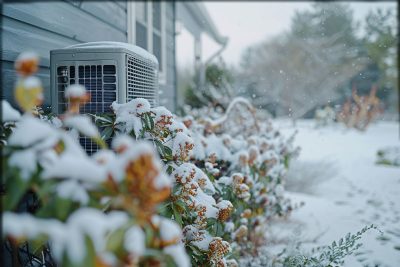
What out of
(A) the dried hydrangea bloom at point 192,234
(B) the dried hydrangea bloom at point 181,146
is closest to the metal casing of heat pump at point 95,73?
(B) the dried hydrangea bloom at point 181,146

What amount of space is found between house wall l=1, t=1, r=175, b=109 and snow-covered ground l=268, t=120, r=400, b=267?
6.33ft

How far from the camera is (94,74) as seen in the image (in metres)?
1.61

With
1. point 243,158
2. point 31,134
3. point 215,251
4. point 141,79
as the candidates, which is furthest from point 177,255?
point 243,158

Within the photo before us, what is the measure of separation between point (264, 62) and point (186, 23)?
11.3m

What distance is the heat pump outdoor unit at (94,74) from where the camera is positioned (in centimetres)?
158

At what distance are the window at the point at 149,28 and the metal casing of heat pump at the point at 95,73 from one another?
184 cm

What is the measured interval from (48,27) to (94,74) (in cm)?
66

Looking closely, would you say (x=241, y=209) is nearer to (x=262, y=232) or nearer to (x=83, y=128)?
(x=262, y=232)

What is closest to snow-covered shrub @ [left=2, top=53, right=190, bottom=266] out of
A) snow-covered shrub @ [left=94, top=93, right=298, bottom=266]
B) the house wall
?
snow-covered shrub @ [left=94, top=93, right=298, bottom=266]

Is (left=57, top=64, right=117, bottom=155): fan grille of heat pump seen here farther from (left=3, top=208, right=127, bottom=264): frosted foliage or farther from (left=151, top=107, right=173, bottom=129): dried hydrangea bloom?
(left=3, top=208, right=127, bottom=264): frosted foliage

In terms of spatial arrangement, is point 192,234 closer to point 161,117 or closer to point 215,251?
point 215,251

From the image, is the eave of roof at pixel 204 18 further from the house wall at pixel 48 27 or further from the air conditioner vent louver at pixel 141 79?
the air conditioner vent louver at pixel 141 79

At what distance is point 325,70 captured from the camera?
15.2 m

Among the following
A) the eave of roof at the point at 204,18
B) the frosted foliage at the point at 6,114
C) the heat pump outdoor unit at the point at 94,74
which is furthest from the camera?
the eave of roof at the point at 204,18
